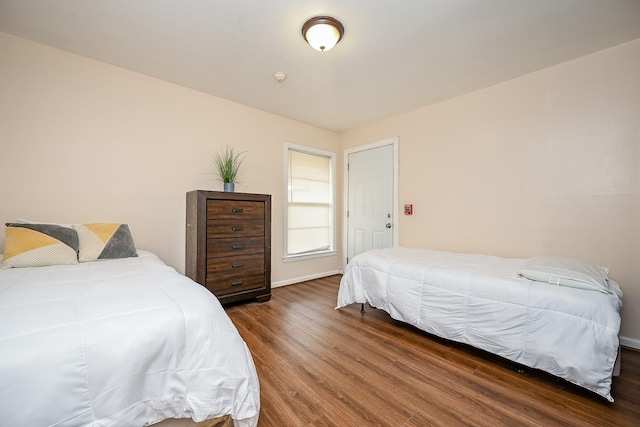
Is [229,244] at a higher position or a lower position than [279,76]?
lower

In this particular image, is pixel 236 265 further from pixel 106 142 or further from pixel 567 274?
pixel 567 274

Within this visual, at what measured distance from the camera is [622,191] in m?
2.12

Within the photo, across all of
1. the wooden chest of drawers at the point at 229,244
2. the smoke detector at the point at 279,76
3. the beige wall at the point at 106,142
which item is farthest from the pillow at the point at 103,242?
the smoke detector at the point at 279,76

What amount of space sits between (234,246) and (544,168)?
10.7ft

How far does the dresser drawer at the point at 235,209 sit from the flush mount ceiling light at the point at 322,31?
1694 mm

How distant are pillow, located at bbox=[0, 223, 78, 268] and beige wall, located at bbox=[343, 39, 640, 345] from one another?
3553 mm

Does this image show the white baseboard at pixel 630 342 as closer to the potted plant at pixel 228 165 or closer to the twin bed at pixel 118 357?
the twin bed at pixel 118 357

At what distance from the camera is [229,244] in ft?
9.04

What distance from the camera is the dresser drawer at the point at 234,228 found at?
264cm

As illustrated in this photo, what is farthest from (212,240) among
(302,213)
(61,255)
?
(302,213)

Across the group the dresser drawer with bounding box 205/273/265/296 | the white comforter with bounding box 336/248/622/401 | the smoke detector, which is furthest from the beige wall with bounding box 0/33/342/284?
the white comforter with bounding box 336/248/622/401

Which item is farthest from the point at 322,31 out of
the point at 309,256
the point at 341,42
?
the point at 309,256

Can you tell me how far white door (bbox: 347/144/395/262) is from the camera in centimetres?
378

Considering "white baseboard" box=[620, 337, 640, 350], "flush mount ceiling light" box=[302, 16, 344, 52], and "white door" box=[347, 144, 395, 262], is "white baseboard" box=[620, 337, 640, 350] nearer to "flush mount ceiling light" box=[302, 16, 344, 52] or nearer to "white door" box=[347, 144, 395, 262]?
"white door" box=[347, 144, 395, 262]
